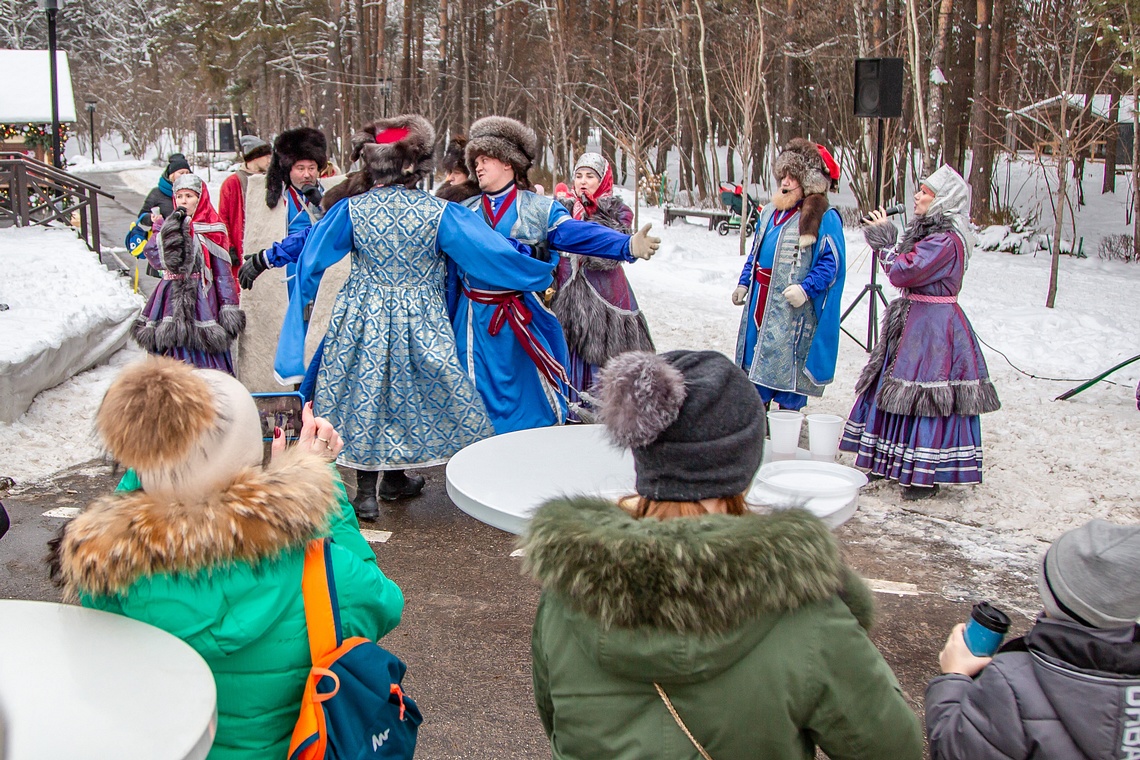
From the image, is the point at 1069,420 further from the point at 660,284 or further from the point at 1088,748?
the point at 660,284

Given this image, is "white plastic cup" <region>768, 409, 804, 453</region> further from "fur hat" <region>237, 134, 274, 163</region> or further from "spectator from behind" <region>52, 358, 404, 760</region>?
"fur hat" <region>237, 134, 274, 163</region>

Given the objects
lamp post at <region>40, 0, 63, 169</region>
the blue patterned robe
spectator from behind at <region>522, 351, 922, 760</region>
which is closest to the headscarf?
the blue patterned robe

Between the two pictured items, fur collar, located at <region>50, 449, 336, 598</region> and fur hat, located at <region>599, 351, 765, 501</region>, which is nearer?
fur hat, located at <region>599, 351, 765, 501</region>

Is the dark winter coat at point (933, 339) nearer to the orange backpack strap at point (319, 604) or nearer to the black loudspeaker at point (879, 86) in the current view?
the black loudspeaker at point (879, 86)

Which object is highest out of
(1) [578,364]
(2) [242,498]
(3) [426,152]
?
(3) [426,152]

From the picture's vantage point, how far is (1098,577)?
1553 mm

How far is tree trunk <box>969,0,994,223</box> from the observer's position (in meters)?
14.9

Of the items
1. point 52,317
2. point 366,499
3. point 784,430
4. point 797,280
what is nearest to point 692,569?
point 784,430

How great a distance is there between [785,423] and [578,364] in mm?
2519

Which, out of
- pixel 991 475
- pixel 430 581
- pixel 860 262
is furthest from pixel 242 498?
pixel 860 262

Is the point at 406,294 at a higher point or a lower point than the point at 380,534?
higher

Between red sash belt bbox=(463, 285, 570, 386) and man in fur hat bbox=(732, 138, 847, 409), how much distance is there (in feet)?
5.07

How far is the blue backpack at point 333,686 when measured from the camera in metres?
1.66

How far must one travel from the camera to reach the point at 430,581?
13.5 ft
